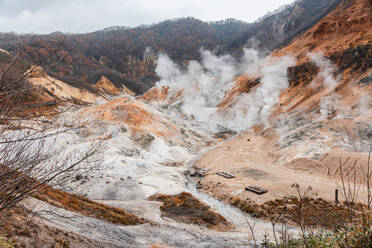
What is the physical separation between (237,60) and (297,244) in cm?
9530

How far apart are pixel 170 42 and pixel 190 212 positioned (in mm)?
155024

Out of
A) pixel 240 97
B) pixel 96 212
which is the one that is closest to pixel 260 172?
pixel 96 212

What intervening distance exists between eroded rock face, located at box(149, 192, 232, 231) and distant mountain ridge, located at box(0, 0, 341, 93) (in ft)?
196

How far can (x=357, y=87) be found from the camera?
107 ft

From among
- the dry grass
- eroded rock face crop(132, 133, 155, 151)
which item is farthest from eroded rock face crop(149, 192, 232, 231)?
eroded rock face crop(132, 133, 155, 151)

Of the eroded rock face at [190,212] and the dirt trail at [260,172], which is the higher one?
the dirt trail at [260,172]

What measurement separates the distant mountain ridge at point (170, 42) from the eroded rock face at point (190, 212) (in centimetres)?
5989

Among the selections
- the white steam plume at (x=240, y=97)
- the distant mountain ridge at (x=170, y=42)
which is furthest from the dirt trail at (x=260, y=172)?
the distant mountain ridge at (x=170, y=42)

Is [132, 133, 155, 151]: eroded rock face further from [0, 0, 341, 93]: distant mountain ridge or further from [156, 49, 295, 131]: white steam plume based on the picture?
[0, 0, 341, 93]: distant mountain ridge

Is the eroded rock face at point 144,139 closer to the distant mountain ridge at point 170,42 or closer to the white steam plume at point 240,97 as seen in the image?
the white steam plume at point 240,97

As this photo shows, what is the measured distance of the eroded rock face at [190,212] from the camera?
46.8 ft

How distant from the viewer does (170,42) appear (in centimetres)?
15700

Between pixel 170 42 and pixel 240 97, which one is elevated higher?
pixel 170 42

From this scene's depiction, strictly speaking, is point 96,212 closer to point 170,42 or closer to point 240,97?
point 240,97
